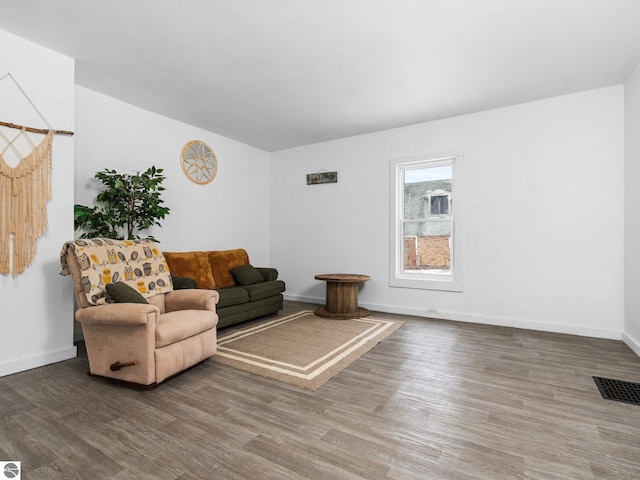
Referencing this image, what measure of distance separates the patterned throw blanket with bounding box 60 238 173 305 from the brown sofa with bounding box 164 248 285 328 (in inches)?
28.8

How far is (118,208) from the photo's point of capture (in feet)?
11.6

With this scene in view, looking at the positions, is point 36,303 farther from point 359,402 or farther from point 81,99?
point 359,402

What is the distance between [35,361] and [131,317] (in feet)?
4.26

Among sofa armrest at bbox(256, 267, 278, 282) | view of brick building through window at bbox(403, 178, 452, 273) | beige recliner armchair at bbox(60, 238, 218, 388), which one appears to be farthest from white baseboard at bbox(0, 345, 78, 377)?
view of brick building through window at bbox(403, 178, 452, 273)

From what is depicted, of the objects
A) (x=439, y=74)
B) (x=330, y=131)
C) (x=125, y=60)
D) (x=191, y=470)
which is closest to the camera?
(x=191, y=470)

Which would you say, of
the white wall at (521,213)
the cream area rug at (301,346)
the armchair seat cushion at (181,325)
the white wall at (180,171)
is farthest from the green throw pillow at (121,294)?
the white wall at (521,213)

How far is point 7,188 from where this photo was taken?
268cm

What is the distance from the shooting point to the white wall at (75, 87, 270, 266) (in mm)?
3686

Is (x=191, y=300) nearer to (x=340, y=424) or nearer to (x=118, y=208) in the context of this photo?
(x=118, y=208)

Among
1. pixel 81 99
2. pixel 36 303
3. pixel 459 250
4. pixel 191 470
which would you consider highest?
pixel 81 99

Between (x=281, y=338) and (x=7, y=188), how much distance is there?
109 inches

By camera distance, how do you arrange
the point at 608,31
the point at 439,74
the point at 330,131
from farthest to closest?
the point at 330,131, the point at 439,74, the point at 608,31

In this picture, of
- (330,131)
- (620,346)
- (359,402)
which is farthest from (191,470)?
(330,131)

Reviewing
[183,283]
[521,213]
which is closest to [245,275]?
[183,283]
